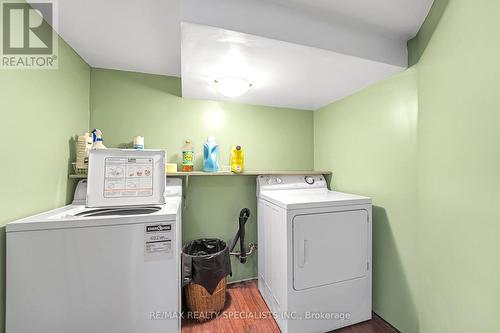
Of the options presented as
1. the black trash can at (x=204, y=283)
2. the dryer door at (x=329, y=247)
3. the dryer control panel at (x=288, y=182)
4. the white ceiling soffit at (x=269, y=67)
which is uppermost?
the white ceiling soffit at (x=269, y=67)

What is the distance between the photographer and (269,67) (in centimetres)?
152

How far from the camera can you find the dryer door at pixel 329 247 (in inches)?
60.1

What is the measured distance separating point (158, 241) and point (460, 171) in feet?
5.84

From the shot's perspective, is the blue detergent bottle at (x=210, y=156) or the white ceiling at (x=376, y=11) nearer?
the white ceiling at (x=376, y=11)

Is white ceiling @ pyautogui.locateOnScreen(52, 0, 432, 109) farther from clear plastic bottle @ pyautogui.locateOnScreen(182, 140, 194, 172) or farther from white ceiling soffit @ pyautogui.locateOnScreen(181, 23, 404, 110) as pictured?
clear plastic bottle @ pyautogui.locateOnScreen(182, 140, 194, 172)

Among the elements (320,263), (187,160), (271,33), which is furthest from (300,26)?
(320,263)

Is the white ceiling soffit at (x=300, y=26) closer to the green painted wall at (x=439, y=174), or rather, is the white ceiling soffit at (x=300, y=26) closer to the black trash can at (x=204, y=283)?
the green painted wall at (x=439, y=174)

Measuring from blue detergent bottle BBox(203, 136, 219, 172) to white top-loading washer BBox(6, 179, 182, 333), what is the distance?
0.82 m

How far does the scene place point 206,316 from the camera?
1.73 m

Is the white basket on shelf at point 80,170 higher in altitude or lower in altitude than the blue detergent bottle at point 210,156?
lower

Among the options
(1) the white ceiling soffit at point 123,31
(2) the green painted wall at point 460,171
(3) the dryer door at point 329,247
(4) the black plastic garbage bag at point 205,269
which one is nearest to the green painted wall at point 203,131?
(1) the white ceiling soffit at point 123,31

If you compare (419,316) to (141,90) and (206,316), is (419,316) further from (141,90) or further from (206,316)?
(141,90)

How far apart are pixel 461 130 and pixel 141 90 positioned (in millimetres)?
→ 2450

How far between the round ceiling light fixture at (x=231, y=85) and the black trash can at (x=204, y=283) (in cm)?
139
